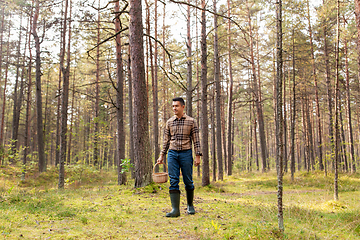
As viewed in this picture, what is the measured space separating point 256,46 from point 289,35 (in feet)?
22.0

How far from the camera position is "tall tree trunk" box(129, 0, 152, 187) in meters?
6.50

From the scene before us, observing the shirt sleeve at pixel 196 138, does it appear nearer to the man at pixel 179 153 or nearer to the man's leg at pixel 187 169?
the man at pixel 179 153

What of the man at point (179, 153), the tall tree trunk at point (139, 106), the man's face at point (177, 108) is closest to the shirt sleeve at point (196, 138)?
the man at point (179, 153)

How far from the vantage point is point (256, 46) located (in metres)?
18.9

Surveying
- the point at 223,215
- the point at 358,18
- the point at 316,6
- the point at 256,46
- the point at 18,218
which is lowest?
the point at 223,215

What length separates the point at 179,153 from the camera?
4578 millimetres

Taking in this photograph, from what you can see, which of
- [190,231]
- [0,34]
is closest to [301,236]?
[190,231]

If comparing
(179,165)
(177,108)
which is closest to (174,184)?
(179,165)

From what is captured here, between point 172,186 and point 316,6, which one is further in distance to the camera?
point 316,6

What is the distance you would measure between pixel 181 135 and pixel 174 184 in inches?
39.9

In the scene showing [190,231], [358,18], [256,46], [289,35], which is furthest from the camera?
[256,46]

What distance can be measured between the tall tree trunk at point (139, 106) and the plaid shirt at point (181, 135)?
1873 millimetres

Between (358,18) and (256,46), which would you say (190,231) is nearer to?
(358,18)

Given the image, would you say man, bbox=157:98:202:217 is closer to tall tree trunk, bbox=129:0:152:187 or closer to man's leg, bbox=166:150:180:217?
man's leg, bbox=166:150:180:217
